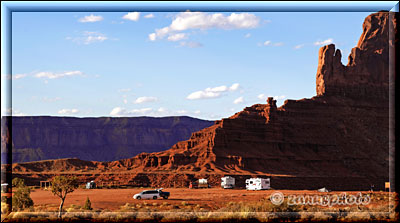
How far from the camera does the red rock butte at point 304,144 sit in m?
120

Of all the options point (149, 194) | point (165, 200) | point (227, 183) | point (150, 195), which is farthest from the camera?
point (227, 183)

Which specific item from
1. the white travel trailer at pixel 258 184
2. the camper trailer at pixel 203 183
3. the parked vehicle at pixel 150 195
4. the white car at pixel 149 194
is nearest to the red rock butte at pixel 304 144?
the camper trailer at pixel 203 183

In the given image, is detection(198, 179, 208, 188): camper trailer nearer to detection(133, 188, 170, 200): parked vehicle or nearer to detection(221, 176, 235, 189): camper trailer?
detection(221, 176, 235, 189): camper trailer

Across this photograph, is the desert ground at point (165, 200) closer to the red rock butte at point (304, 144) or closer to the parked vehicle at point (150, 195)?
the parked vehicle at point (150, 195)

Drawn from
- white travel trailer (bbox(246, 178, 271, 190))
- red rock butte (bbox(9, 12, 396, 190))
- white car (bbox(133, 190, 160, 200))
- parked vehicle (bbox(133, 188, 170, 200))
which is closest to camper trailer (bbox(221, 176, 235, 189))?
white travel trailer (bbox(246, 178, 271, 190))

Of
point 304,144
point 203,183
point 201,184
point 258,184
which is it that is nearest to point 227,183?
point 203,183

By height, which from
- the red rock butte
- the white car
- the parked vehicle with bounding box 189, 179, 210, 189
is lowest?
the parked vehicle with bounding box 189, 179, 210, 189

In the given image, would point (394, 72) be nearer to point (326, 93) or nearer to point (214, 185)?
point (214, 185)

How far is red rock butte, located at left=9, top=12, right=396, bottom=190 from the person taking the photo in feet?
393

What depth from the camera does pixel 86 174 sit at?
120 metres

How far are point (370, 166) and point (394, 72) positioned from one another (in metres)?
114

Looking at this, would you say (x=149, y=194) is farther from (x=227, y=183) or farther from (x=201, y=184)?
(x=201, y=184)

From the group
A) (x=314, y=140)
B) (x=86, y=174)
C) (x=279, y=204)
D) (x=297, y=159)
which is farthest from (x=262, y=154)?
(x=279, y=204)

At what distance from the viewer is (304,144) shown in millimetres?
143250
